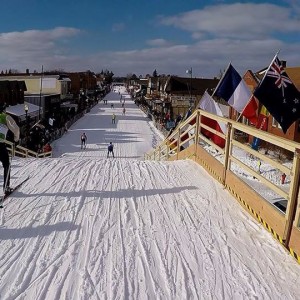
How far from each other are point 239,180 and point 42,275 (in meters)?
3.77

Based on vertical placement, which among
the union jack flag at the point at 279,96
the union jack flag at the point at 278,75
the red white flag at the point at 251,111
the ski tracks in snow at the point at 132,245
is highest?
the union jack flag at the point at 278,75

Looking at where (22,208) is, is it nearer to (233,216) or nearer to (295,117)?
(233,216)

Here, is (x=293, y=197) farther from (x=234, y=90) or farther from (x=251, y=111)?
(x=234, y=90)

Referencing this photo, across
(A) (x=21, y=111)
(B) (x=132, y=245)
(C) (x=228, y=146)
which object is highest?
(C) (x=228, y=146)

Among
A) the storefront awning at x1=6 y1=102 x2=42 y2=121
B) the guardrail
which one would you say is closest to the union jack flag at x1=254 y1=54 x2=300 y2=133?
the guardrail

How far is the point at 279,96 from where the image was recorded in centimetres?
793

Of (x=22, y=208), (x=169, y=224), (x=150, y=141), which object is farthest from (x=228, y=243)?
(x=150, y=141)

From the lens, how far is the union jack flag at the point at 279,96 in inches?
309

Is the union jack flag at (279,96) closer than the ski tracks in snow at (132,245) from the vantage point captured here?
No

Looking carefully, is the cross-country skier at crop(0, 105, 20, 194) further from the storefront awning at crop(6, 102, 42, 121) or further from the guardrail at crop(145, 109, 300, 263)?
the storefront awning at crop(6, 102, 42, 121)

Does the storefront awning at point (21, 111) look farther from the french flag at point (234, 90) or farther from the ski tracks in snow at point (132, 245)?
the ski tracks in snow at point (132, 245)

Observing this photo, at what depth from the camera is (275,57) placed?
8297 millimetres

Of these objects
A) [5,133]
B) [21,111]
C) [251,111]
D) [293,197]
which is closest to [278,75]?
[251,111]

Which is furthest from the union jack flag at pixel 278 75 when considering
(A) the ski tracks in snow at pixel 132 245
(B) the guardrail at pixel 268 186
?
(A) the ski tracks in snow at pixel 132 245
